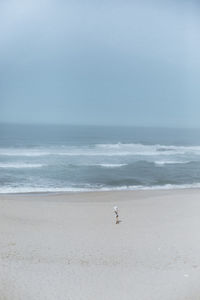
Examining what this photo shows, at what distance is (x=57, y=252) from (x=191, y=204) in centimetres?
543

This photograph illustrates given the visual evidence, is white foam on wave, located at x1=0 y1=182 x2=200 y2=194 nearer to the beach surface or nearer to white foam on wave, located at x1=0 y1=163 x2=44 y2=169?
the beach surface

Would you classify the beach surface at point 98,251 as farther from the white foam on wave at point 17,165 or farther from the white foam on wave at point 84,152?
the white foam on wave at point 84,152

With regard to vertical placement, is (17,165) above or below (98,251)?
above

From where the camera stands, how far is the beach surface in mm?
4262

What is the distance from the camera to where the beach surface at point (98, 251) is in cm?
426

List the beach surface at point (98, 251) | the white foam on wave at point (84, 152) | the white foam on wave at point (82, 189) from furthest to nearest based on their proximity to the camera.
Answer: the white foam on wave at point (84, 152) < the white foam on wave at point (82, 189) < the beach surface at point (98, 251)

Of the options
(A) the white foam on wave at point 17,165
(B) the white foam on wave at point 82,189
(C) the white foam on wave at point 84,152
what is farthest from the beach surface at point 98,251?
(C) the white foam on wave at point 84,152

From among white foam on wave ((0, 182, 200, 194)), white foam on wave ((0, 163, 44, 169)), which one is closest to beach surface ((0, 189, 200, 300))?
white foam on wave ((0, 182, 200, 194))

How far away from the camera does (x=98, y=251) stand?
5582mm

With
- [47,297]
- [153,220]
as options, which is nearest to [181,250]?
[153,220]

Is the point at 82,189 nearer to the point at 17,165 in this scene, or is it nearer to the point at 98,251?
the point at 17,165

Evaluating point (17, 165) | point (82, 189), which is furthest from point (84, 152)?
point (82, 189)

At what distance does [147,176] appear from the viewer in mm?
14750

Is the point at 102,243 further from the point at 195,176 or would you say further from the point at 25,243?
the point at 195,176
